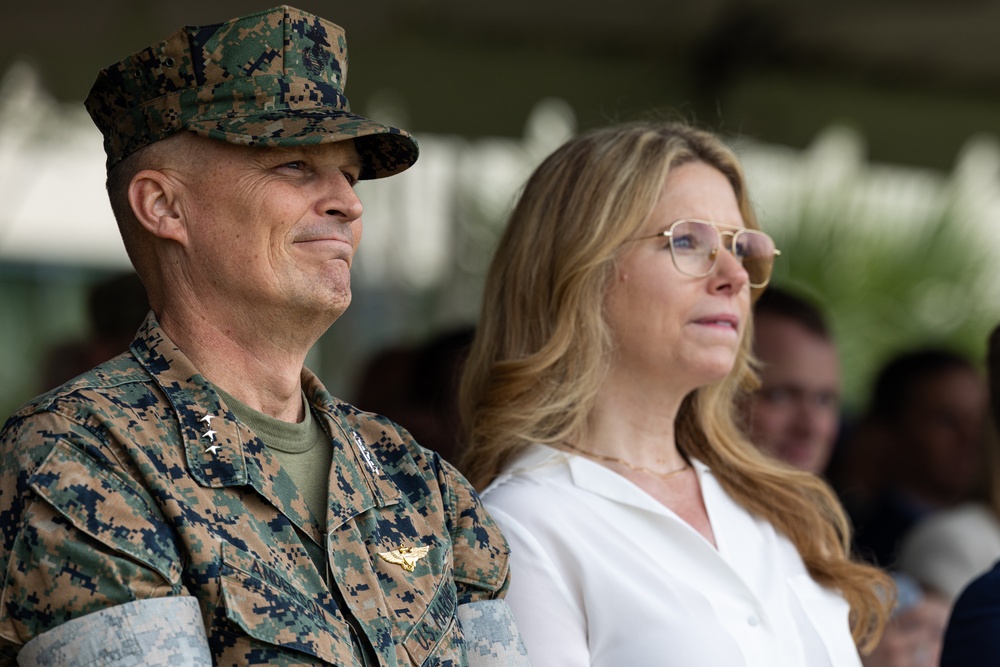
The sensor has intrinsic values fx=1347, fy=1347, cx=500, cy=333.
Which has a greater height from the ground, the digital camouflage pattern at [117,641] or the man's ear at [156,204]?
the man's ear at [156,204]

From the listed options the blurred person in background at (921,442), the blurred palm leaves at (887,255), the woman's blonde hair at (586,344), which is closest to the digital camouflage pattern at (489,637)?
the woman's blonde hair at (586,344)

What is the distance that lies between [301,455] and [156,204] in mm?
416

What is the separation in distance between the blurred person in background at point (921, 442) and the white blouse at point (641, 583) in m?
2.11

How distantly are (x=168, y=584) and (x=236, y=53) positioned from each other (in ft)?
2.55

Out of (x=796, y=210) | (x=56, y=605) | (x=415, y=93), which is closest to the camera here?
(x=56, y=605)

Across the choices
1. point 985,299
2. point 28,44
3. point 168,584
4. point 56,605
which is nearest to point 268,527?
point 168,584

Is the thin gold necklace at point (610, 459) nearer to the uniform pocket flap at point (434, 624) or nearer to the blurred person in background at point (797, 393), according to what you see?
the uniform pocket flap at point (434, 624)

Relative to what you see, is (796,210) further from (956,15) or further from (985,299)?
(956,15)

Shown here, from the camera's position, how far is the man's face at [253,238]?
75.0 inches

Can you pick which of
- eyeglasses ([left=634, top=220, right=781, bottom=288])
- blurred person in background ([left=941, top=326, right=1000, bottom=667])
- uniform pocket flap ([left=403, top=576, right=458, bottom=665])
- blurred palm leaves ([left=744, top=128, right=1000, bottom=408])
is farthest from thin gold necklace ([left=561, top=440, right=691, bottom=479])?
blurred palm leaves ([left=744, top=128, right=1000, bottom=408])

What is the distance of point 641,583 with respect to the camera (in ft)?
8.09

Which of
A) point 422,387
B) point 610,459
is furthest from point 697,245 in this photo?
point 422,387

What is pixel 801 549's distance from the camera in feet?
9.38

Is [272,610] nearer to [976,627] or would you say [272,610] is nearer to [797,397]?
[976,627]
